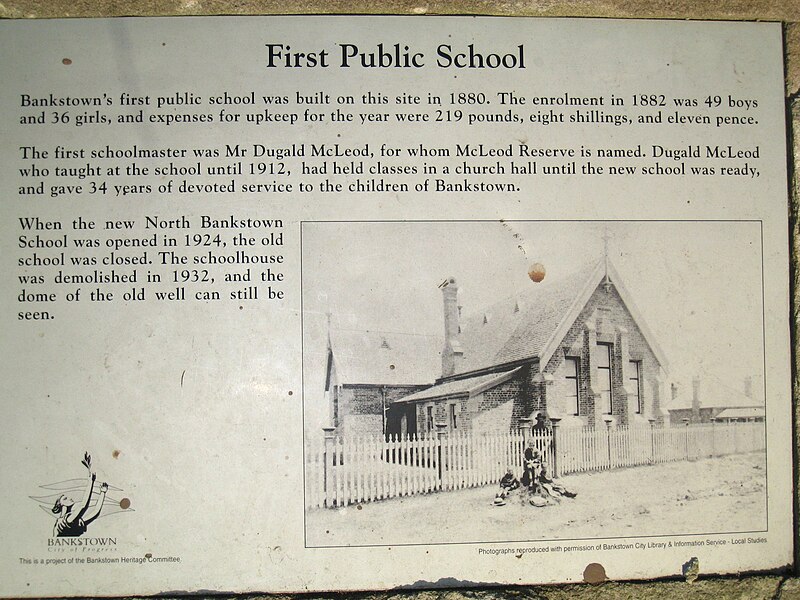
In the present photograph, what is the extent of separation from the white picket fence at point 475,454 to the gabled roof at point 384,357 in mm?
308

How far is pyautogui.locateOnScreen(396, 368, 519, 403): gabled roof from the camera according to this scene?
296 cm

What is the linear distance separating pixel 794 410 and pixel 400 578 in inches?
88.0

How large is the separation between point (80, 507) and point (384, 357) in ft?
5.51

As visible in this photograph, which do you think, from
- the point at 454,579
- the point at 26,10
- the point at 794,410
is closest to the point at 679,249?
the point at 794,410

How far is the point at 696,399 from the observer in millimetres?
3104

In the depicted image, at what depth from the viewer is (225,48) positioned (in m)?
3.08

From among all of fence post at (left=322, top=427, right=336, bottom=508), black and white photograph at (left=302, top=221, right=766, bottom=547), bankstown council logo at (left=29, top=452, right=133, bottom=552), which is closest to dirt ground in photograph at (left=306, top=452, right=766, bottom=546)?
black and white photograph at (left=302, top=221, right=766, bottom=547)

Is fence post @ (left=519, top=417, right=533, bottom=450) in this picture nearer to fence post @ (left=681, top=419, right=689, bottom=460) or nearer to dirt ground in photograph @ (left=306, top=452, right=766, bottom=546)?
dirt ground in photograph @ (left=306, top=452, right=766, bottom=546)

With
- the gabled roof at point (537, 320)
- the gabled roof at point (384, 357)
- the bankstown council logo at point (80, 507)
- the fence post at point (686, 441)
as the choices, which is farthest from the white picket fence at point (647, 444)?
the bankstown council logo at point (80, 507)

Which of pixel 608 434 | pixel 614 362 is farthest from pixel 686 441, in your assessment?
pixel 614 362

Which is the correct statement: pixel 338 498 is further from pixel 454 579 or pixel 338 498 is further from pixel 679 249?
pixel 679 249

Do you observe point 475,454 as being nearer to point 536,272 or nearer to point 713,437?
point 536,272

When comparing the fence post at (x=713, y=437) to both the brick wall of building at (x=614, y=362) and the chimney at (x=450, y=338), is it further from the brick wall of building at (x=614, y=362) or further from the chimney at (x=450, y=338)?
the chimney at (x=450, y=338)

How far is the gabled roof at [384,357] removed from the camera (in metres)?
2.98
